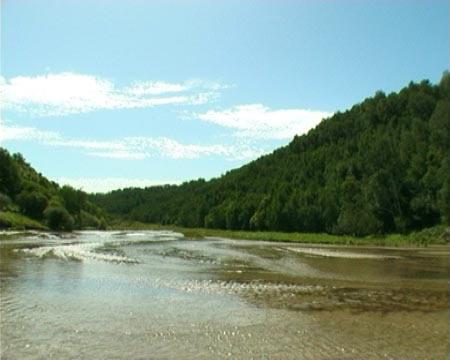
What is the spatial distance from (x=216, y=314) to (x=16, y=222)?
9060 centimetres

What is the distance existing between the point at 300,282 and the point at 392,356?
632 inches

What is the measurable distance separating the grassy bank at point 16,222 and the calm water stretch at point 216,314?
6847cm

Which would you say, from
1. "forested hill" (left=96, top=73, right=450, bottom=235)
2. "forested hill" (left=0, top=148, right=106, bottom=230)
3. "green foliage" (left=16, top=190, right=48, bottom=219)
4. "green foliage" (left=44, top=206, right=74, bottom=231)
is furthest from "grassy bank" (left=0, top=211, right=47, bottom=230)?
"forested hill" (left=96, top=73, right=450, bottom=235)

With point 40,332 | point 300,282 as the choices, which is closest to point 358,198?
point 300,282

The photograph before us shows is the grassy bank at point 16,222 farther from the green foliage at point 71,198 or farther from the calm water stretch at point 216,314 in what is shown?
the calm water stretch at point 216,314

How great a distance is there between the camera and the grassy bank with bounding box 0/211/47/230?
321 feet

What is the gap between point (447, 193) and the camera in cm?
8825

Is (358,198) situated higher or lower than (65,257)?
higher

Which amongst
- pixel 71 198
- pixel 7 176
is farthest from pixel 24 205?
Result: pixel 71 198

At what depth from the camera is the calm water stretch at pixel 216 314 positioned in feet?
48.0

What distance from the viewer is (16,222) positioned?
334 feet

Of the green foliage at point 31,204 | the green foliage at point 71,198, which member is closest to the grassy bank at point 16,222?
the green foliage at point 31,204

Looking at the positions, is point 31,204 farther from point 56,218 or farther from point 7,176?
point 7,176

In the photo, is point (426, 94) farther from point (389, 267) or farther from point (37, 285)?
point (37, 285)
